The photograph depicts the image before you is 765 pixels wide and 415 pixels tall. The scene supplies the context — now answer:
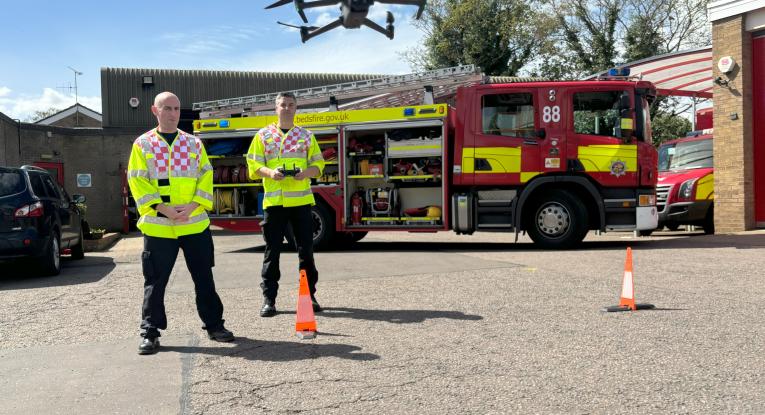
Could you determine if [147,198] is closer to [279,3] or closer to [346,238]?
[279,3]

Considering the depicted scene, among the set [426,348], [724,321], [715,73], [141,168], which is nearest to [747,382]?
[724,321]

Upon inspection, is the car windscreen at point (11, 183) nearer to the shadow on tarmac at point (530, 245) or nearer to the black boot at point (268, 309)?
the shadow on tarmac at point (530, 245)

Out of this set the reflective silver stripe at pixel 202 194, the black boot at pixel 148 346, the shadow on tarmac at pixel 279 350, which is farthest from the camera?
the reflective silver stripe at pixel 202 194

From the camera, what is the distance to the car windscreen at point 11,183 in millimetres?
8812

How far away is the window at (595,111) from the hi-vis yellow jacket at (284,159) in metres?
5.92

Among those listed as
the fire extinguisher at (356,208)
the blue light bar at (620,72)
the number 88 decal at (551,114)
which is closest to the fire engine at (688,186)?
the blue light bar at (620,72)

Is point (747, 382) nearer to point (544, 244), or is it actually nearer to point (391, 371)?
point (391, 371)

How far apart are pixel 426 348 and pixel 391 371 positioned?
0.58m

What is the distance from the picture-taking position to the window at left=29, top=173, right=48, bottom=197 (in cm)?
937

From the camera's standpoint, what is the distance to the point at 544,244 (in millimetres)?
10766

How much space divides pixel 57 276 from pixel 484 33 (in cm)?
3145

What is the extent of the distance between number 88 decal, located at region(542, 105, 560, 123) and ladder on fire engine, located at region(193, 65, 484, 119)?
1193 millimetres

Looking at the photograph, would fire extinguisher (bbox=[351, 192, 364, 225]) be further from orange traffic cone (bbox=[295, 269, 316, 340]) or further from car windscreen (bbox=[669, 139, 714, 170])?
car windscreen (bbox=[669, 139, 714, 170])

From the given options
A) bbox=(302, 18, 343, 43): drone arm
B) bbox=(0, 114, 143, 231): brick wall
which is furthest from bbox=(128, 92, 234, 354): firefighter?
bbox=(0, 114, 143, 231): brick wall
